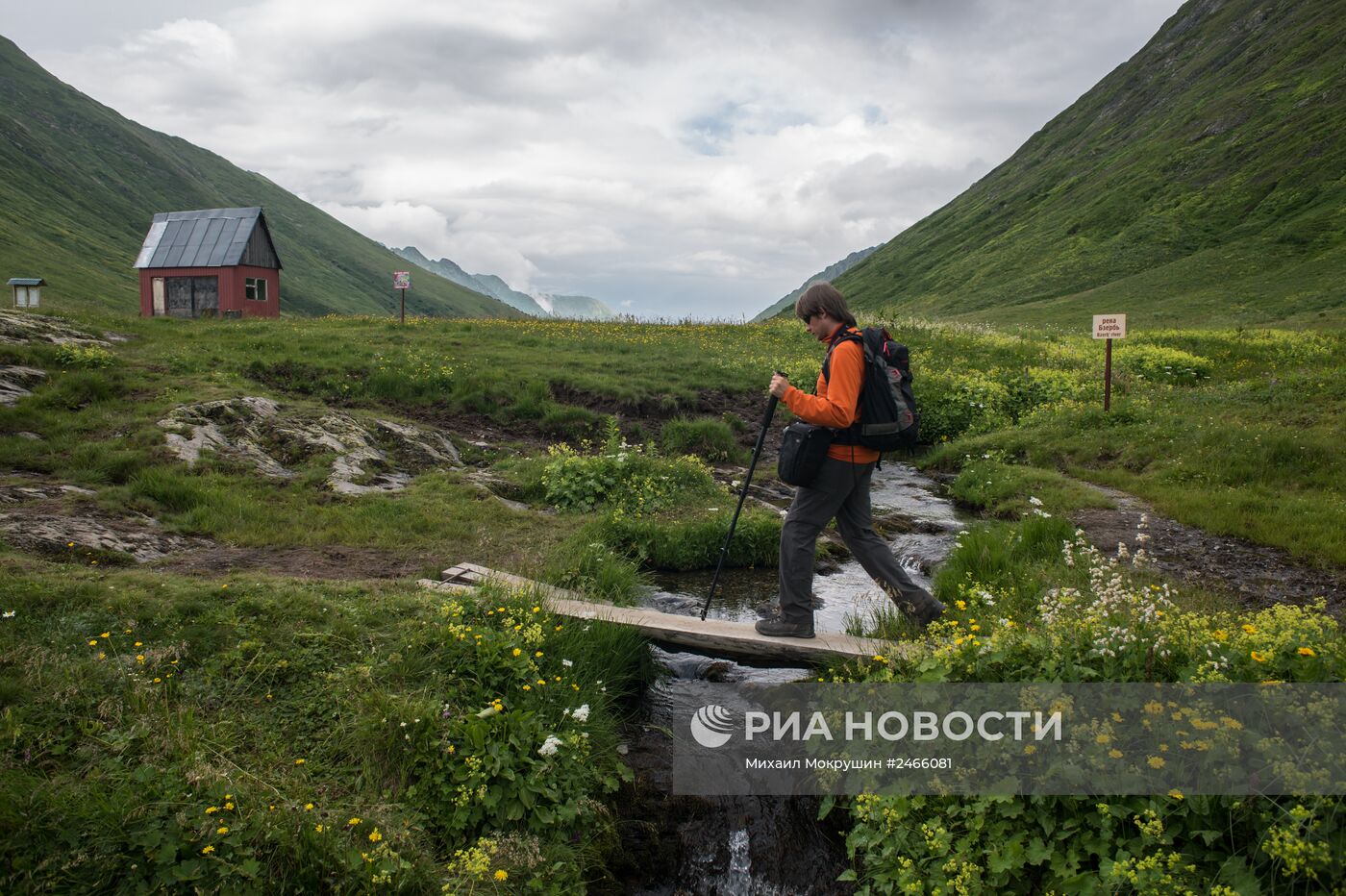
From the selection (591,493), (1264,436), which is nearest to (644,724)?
(591,493)

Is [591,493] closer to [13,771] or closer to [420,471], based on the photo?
[420,471]

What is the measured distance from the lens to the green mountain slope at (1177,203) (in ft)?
170

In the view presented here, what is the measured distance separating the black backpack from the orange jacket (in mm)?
65

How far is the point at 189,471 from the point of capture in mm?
11141

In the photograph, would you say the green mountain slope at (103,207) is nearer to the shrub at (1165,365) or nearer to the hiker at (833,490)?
the shrub at (1165,365)

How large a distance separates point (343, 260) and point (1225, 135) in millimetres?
173573

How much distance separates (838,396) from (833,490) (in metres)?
0.89

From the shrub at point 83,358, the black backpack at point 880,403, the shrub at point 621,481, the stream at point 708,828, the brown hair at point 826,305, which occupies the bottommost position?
the stream at point 708,828

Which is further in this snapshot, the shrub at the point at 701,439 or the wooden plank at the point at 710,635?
the shrub at the point at 701,439

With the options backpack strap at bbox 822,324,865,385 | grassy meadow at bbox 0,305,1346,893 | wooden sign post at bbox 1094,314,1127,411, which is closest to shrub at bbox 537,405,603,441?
grassy meadow at bbox 0,305,1346,893

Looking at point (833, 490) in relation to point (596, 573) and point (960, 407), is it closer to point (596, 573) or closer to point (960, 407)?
point (596, 573)

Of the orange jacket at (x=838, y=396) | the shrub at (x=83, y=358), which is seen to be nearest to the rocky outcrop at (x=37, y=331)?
the shrub at (x=83, y=358)

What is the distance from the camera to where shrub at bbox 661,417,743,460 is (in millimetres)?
17203

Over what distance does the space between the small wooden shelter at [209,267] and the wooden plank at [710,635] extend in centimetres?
4278
